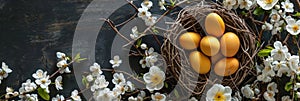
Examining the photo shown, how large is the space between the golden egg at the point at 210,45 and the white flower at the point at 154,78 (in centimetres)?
12

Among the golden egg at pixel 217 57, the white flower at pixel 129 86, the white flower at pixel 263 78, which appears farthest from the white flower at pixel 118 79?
the white flower at pixel 263 78

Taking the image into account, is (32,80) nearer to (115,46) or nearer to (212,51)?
(115,46)

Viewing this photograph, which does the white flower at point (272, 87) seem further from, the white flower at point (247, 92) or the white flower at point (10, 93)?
the white flower at point (10, 93)

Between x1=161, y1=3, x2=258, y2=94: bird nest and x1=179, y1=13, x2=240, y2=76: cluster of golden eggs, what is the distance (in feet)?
0.05

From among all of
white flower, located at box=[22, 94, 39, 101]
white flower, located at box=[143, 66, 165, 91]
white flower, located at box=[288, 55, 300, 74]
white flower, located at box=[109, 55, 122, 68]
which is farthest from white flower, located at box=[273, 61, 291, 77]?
white flower, located at box=[22, 94, 39, 101]

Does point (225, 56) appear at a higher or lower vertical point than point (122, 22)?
lower

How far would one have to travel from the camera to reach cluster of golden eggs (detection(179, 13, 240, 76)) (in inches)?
45.2

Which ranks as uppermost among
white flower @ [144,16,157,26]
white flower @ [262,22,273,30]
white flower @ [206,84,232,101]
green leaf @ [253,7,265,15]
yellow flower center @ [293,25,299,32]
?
white flower @ [144,16,157,26]

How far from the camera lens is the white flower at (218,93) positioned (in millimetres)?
1169

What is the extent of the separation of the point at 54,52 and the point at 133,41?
204 mm

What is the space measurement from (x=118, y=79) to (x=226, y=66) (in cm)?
27

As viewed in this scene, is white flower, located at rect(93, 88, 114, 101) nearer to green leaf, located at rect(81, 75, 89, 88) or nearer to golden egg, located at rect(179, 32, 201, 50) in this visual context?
green leaf, located at rect(81, 75, 89, 88)

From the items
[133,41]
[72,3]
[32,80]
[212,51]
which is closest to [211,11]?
[212,51]

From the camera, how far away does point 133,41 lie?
1.26 meters
